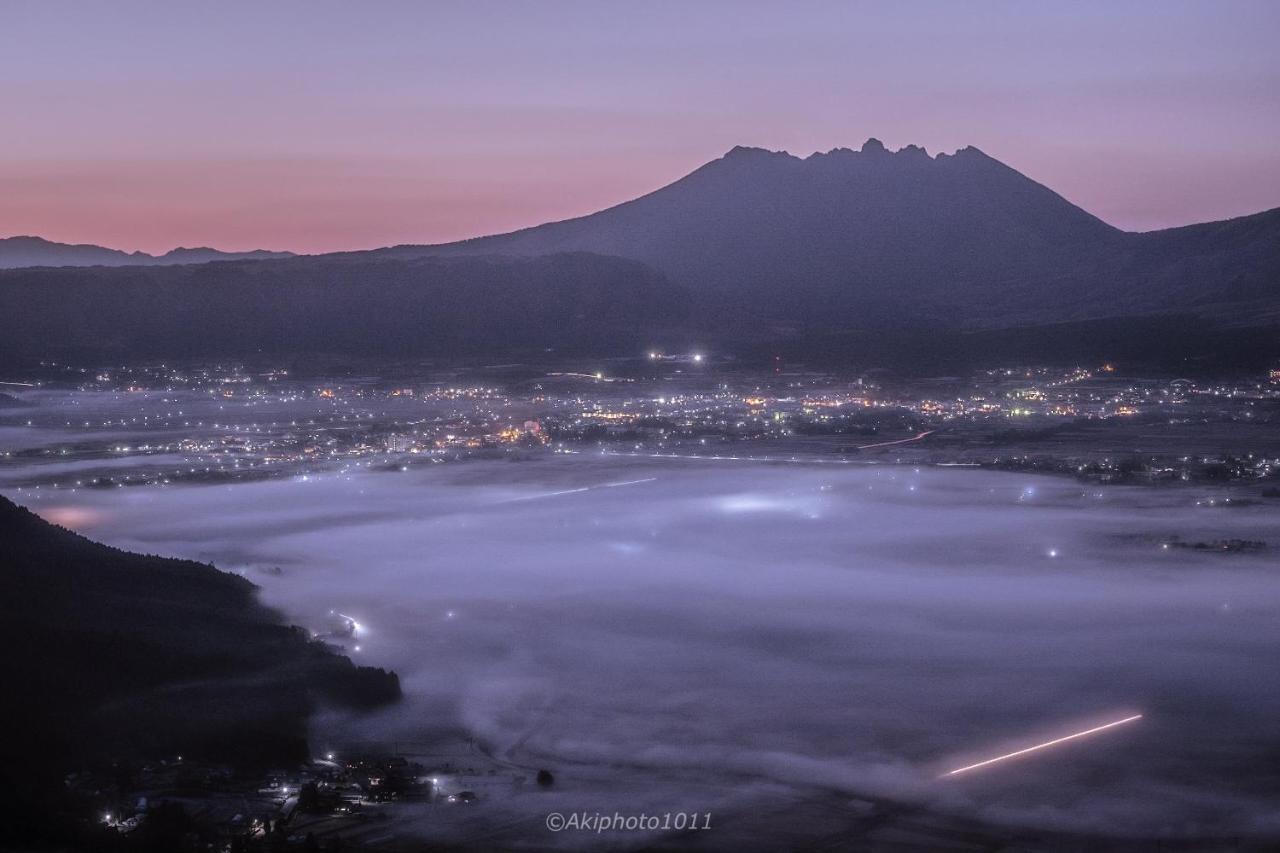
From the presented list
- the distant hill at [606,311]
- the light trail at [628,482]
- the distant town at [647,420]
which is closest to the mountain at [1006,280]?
the distant hill at [606,311]

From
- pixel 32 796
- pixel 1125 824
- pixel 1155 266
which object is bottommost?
pixel 1125 824

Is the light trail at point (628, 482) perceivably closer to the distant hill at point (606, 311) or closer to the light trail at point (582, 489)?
the light trail at point (582, 489)

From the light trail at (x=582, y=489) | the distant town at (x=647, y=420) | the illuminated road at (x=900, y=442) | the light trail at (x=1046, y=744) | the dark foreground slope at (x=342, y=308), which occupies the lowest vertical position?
the light trail at (x=1046, y=744)

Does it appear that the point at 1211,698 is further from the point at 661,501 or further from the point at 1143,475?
the point at 1143,475

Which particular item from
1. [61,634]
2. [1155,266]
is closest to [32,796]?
[61,634]

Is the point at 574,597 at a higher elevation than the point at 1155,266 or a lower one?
lower

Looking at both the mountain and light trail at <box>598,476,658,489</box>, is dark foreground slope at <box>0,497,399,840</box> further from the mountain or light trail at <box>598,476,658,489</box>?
the mountain

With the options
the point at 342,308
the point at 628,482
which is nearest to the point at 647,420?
the point at 628,482

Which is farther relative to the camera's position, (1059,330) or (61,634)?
(1059,330)
